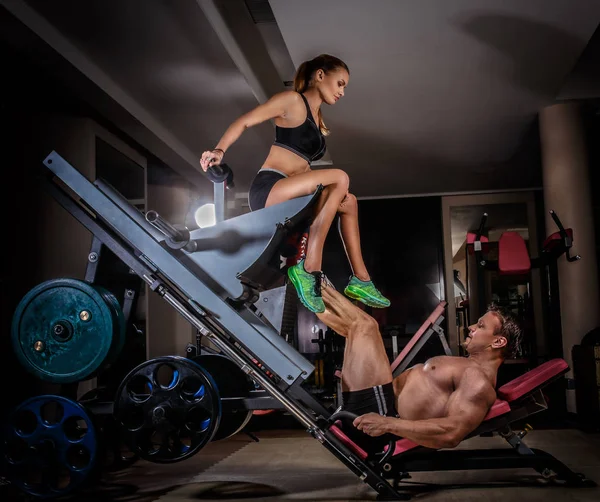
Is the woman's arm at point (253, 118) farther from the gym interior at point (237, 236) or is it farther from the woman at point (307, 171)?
the gym interior at point (237, 236)

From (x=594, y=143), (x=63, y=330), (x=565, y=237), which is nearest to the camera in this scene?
(x=63, y=330)

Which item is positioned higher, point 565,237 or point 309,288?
point 565,237

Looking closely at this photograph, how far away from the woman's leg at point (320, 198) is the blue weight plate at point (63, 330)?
94 cm

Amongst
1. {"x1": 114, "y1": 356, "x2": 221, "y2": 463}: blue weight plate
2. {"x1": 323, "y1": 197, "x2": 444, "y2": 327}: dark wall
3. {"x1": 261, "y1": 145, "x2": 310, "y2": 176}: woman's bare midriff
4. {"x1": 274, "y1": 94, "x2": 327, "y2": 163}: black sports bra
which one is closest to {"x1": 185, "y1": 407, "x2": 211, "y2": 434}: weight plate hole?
{"x1": 114, "y1": 356, "x2": 221, "y2": 463}: blue weight plate

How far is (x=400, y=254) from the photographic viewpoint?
899cm

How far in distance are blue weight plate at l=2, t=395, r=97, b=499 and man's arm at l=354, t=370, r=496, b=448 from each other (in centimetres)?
123

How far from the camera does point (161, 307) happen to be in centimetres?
691

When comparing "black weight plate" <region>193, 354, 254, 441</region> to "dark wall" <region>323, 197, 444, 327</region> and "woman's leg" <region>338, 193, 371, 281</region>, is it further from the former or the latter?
"dark wall" <region>323, 197, 444, 327</region>

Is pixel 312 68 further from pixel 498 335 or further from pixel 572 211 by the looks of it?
pixel 572 211

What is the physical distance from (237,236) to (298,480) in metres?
1.32

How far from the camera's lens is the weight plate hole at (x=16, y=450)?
265 centimetres

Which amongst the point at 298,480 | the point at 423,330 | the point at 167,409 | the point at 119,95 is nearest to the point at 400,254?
the point at 423,330

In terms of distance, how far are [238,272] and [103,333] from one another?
2.20 ft

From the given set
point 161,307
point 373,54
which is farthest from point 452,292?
point 373,54
